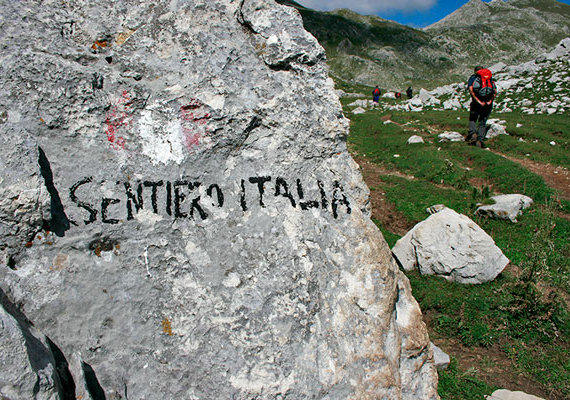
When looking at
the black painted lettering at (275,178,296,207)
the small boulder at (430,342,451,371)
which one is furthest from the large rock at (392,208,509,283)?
the black painted lettering at (275,178,296,207)

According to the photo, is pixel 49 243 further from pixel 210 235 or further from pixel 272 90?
pixel 272 90

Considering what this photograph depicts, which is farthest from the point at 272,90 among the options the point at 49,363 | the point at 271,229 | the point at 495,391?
the point at 495,391

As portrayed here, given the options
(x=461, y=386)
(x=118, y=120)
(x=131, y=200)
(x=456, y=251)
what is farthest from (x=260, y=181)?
(x=456, y=251)

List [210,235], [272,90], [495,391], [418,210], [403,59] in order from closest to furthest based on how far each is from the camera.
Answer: [210,235]
[272,90]
[495,391]
[418,210]
[403,59]

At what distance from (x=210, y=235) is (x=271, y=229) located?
2.13ft

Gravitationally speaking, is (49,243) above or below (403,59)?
below

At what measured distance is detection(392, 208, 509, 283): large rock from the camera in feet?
26.3

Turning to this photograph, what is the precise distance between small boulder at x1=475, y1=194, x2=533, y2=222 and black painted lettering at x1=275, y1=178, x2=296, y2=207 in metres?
8.49

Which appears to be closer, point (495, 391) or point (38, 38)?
point (38, 38)

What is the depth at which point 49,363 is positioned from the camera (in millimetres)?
3072

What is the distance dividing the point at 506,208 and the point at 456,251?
3.55m

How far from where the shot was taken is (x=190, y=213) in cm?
404

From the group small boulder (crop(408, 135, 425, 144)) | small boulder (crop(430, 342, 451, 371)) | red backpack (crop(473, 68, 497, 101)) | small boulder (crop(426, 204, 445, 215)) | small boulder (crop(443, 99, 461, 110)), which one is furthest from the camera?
small boulder (crop(443, 99, 461, 110))

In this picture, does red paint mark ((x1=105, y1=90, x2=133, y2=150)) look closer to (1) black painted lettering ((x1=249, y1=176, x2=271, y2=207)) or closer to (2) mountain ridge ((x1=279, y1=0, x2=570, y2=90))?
(1) black painted lettering ((x1=249, y1=176, x2=271, y2=207))
